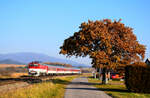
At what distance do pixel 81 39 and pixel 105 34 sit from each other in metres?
3.30

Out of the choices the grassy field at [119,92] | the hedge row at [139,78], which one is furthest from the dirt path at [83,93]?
the hedge row at [139,78]

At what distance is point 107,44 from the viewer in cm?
3161

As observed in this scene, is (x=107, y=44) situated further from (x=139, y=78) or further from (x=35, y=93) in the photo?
(x=35, y=93)

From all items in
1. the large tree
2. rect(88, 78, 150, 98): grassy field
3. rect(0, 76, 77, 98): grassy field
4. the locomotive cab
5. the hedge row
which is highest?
the large tree

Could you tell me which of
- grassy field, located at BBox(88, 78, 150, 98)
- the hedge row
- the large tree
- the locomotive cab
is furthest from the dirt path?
the locomotive cab

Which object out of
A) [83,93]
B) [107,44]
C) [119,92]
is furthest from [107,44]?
[83,93]

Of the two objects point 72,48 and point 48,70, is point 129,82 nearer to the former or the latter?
point 72,48

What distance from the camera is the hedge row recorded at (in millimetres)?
22562

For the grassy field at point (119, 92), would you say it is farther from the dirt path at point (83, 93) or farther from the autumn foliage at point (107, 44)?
the autumn foliage at point (107, 44)

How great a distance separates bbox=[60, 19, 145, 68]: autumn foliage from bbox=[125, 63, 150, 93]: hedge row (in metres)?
8.83

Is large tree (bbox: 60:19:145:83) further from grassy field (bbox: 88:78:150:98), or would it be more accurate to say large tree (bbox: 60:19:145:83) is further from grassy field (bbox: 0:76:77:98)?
grassy field (bbox: 0:76:77:98)

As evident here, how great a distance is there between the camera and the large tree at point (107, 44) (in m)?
32.2

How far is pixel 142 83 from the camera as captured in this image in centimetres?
2259

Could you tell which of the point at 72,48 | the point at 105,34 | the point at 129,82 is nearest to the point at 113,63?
the point at 105,34
